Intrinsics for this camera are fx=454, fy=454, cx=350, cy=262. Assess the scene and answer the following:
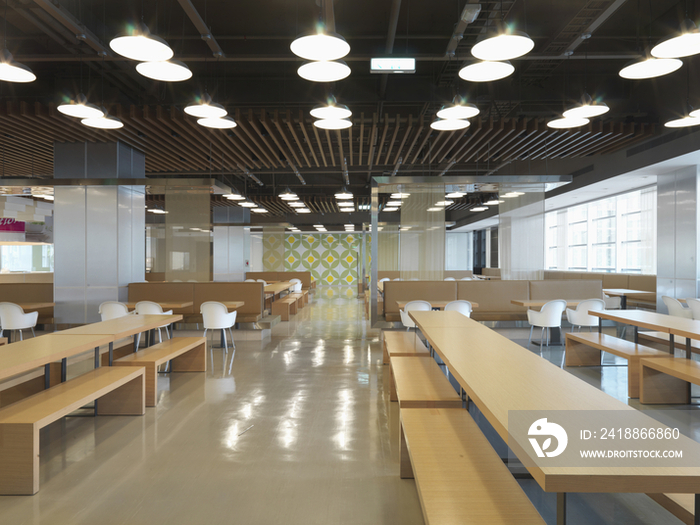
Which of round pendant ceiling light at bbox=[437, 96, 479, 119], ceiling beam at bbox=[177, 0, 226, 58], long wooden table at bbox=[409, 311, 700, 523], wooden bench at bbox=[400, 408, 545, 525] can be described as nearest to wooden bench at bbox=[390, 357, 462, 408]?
wooden bench at bbox=[400, 408, 545, 525]

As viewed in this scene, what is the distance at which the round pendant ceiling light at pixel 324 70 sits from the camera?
4.27 meters

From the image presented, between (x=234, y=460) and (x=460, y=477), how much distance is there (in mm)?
1920

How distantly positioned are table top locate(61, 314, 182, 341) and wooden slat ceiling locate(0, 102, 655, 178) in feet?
Result: 10.3

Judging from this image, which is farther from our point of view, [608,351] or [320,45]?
[608,351]

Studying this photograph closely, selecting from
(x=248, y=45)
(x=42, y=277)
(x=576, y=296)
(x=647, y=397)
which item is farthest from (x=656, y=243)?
(x=42, y=277)

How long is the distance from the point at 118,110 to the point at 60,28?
1.67 m

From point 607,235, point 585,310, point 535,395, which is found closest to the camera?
point 535,395

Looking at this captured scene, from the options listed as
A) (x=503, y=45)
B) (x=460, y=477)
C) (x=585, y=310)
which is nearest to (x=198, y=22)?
(x=503, y=45)

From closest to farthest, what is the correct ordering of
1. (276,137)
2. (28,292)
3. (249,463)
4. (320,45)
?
(249,463) → (320,45) → (276,137) → (28,292)

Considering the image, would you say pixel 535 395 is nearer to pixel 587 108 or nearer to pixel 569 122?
pixel 587 108

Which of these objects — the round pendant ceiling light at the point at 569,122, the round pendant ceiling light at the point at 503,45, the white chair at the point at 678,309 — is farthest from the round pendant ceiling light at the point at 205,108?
the white chair at the point at 678,309

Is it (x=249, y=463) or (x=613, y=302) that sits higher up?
(x=613, y=302)

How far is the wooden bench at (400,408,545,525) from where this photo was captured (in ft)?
5.93

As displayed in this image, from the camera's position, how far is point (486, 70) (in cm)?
441
